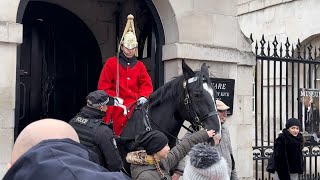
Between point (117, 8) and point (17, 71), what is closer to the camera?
point (17, 71)

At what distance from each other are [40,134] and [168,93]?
3.29m

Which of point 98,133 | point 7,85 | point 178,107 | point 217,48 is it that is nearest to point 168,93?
point 178,107

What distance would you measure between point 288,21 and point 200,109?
36.2 ft

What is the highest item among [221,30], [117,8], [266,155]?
[117,8]

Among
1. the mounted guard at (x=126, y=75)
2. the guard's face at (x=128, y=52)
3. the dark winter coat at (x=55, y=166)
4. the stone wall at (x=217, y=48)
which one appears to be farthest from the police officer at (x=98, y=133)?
the dark winter coat at (x=55, y=166)

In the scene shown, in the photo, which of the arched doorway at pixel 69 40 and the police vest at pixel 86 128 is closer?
the police vest at pixel 86 128

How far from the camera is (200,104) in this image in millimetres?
4465

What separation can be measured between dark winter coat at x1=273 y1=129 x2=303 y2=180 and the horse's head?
120 inches

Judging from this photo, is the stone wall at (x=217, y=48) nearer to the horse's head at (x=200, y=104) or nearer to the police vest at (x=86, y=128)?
the horse's head at (x=200, y=104)

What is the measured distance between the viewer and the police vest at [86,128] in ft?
13.9

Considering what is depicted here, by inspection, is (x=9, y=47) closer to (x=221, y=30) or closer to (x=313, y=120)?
(x=221, y=30)

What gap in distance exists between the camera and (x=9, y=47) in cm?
529

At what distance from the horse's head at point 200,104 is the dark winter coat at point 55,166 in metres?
3.12

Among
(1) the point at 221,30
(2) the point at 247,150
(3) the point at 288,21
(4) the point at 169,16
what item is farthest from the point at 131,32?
(3) the point at 288,21
